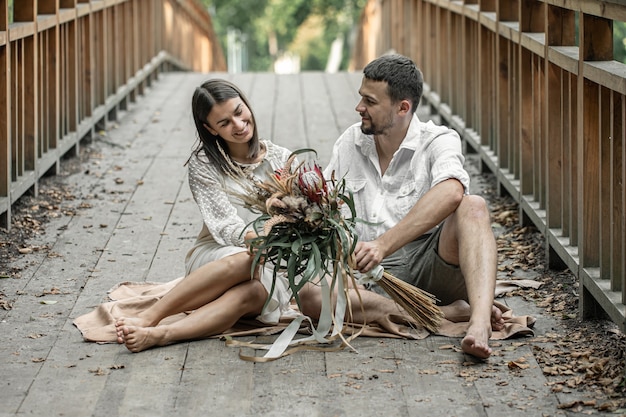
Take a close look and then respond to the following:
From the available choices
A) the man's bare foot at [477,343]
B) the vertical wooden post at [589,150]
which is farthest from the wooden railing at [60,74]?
the vertical wooden post at [589,150]

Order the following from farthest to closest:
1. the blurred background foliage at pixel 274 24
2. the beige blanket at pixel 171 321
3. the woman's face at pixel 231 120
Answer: the blurred background foliage at pixel 274 24
the woman's face at pixel 231 120
the beige blanket at pixel 171 321

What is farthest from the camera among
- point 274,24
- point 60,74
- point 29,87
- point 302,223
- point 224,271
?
point 274,24

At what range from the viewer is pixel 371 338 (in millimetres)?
4473


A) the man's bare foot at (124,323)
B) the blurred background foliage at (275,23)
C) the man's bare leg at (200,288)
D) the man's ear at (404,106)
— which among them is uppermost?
the blurred background foliage at (275,23)

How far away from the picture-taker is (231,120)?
4.55m

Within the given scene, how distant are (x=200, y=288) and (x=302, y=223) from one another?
1.76ft

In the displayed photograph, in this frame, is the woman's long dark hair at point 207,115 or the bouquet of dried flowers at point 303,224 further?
the woman's long dark hair at point 207,115

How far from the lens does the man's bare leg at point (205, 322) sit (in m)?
4.28

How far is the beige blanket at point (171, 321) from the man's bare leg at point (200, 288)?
0.15 metres

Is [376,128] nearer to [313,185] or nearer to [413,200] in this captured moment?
[413,200]

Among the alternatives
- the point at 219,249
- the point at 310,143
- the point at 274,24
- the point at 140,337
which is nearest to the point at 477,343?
the point at 219,249

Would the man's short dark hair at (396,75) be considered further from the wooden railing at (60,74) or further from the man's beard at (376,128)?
the wooden railing at (60,74)

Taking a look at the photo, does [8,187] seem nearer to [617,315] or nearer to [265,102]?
[617,315]

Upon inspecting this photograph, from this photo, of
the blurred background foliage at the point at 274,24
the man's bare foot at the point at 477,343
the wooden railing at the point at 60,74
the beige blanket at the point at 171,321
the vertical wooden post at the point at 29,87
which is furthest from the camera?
the blurred background foliage at the point at 274,24
